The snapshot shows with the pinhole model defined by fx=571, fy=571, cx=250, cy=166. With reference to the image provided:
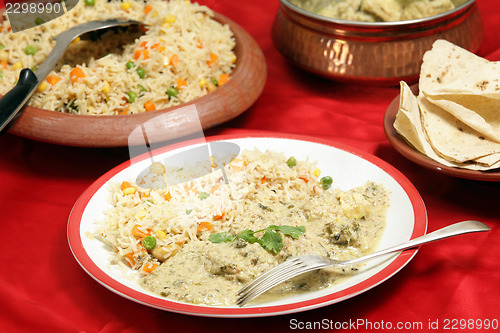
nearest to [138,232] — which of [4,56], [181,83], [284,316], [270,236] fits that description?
[270,236]

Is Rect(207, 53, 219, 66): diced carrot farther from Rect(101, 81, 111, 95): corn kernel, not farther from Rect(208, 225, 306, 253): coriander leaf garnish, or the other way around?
Answer: Rect(208, 225, 306, 253): coriander leaf garnish

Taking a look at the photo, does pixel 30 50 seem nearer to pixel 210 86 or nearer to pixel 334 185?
pixel 210 86

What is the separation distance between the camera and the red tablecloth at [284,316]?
1.88 m

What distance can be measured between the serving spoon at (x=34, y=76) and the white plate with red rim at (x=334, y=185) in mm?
592

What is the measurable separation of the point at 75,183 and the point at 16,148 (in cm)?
46

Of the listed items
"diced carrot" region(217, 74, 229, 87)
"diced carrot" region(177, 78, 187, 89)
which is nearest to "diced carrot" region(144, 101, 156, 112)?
"diced carrot" region(177, 78, 187, 89)

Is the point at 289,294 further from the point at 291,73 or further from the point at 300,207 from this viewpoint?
the point at 291,73

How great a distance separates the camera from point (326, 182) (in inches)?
95.0

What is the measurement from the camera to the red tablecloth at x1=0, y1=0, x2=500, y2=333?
6.16ft

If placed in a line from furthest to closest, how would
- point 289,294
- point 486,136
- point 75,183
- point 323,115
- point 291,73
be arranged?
point 291,73 < point 323,115 < point 75,183 < point 486,136 < point 289,294

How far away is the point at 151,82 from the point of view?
2908mm

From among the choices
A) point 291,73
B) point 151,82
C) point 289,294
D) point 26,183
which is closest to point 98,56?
point 151,82

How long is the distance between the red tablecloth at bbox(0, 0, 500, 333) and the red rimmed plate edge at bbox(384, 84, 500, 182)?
0.22 meters

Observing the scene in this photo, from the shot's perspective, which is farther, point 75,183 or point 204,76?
point 204,76
